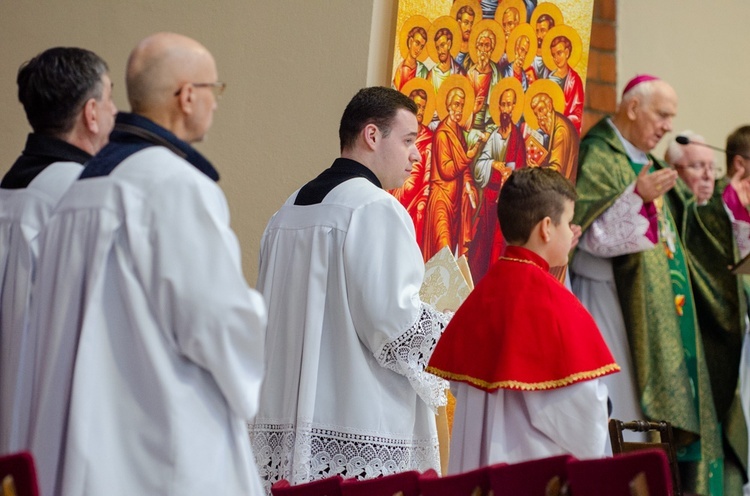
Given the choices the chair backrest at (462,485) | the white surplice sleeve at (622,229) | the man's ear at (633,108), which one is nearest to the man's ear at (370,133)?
the white surplice sleeve at (622,229)

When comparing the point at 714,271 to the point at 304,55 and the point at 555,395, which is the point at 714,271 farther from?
the point at 555,395

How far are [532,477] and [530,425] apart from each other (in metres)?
1.08

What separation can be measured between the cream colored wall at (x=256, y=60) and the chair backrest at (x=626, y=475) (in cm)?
336

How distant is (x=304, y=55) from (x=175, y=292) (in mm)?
3285

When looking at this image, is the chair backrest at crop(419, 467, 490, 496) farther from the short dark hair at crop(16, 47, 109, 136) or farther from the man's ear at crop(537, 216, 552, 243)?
the short dark hair at crop(16, 47, 109, 136)

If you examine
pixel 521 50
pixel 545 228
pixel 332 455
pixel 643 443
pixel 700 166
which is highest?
pixel 521 50

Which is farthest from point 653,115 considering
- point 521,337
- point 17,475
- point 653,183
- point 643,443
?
point 17,475

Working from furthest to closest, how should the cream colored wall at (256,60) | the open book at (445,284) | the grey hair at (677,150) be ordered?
the grey hair at (677,150) < the cream colored wall at (256,60) < the open book at (445,284)

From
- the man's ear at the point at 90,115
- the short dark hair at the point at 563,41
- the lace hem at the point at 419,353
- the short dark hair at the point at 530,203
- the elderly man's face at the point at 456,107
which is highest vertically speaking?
the short dark hair at the point at 563,41

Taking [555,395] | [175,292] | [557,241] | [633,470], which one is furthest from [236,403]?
[557,241]

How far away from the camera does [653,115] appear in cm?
634

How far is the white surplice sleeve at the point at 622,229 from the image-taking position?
19.4 ft

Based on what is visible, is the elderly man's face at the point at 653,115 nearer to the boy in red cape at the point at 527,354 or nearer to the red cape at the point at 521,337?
the boy in red cape at the point at 527,354

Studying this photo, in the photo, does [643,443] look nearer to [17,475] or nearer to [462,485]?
[462,485]
